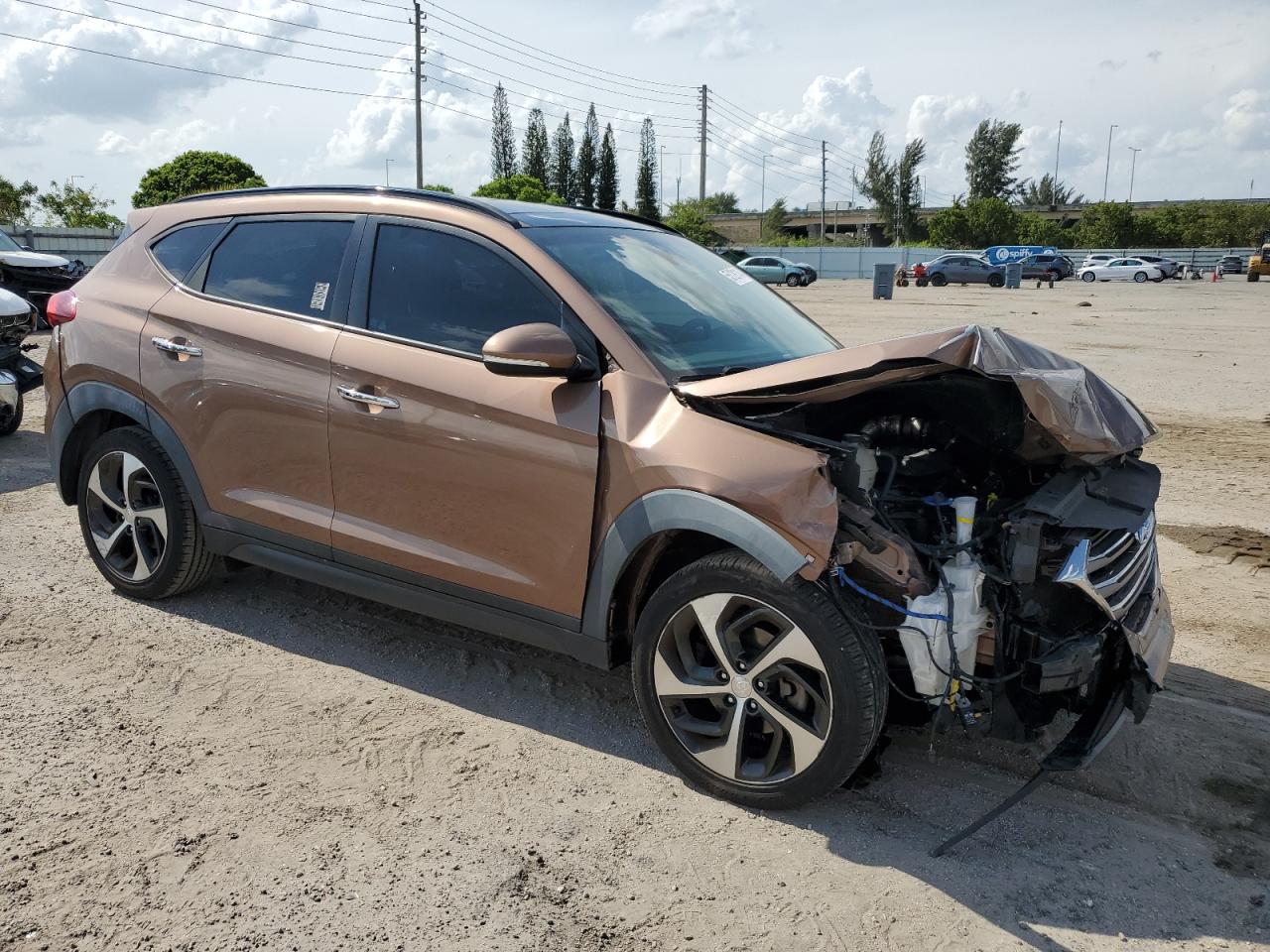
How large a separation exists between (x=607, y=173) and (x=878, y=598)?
326 ft

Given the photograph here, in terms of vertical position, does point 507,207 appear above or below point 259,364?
above

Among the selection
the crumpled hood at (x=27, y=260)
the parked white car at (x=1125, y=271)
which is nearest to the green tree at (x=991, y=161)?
the parked white car at (x=1125, y=271)

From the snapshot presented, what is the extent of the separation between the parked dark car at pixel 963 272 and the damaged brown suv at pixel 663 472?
152ft

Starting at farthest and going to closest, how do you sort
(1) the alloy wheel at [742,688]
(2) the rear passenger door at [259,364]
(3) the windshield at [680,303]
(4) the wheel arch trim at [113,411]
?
(4) the wheel arch trim at [113,411] < (2) the rear passenger door at [259,364] < (3) the windshield at [680,303] < (1) the alloy wheel at [742,688]

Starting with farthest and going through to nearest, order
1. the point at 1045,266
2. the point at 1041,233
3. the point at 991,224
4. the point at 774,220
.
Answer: the point at 774,220
the point at 1041,233
the point at 991,224
the point at 1045,266

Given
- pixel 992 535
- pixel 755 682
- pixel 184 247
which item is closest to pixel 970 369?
pixel 992 535

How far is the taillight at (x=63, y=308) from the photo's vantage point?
490 cm

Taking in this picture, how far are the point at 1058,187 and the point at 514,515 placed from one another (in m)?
139

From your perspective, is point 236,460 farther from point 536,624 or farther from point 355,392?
point 536,624

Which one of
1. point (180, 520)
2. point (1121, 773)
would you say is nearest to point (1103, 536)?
point (1121, 773)

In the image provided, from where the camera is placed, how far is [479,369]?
12.1 ft

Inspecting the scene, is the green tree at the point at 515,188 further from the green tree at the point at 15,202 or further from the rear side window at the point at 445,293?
the rear side window at the point at 445,293

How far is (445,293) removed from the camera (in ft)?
12.8

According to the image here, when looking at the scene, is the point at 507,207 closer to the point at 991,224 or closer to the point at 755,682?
the point at 755,682
